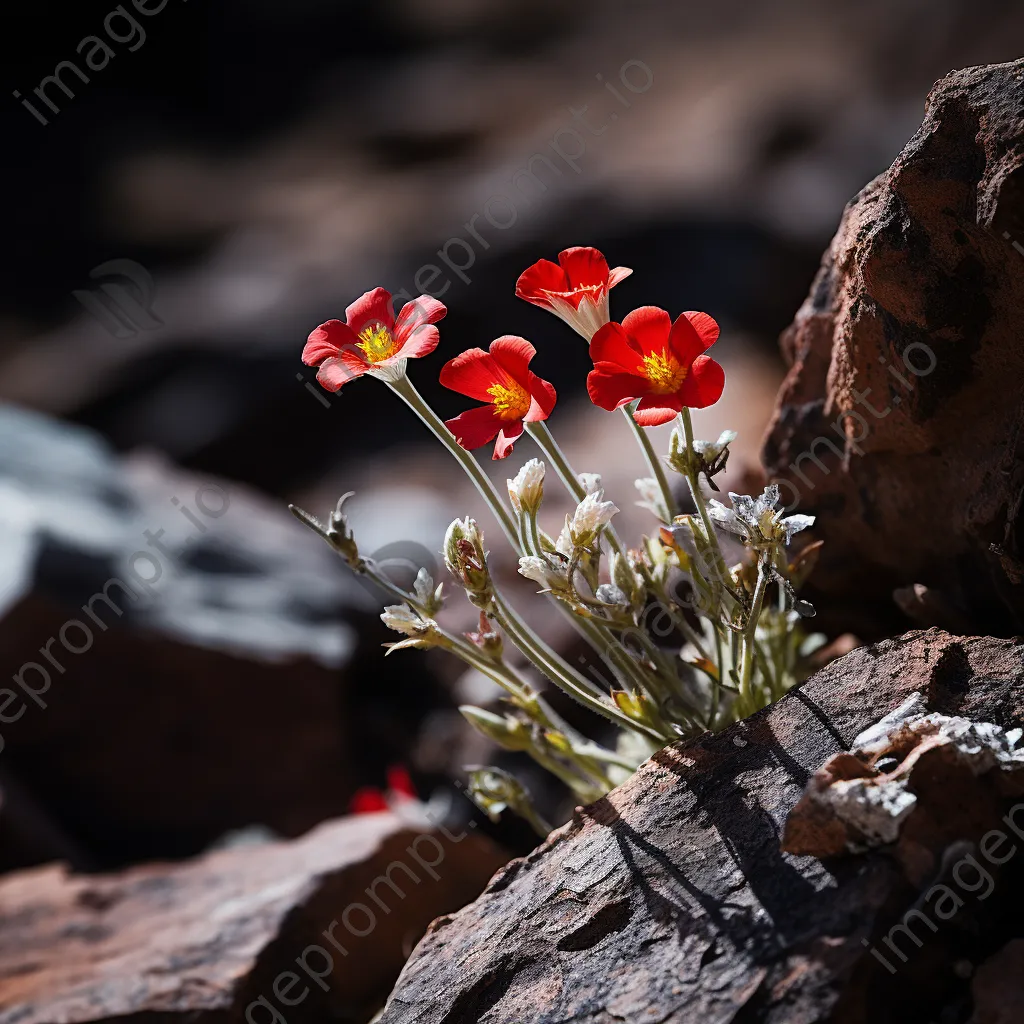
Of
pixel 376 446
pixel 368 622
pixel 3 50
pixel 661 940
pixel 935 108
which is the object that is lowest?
pixel 661 940

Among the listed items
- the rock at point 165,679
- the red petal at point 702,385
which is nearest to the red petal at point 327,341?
the red petal at point 702,385

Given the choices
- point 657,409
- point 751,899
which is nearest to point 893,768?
point 751,899

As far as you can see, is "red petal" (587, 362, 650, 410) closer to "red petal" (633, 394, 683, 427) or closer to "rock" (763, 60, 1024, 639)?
"red petal" (633, 394, 683, 427)

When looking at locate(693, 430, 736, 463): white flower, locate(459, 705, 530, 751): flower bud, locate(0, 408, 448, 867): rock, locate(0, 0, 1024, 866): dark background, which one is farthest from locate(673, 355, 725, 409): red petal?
locate(0, 408, 448, 867): rock

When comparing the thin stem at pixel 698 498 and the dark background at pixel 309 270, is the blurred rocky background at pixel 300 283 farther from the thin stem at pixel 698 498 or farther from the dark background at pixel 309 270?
the thin stem at pixel 698 498

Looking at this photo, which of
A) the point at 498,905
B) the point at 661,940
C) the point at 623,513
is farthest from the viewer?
the point at 623,513

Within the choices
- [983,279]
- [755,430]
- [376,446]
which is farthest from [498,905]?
[376,446]

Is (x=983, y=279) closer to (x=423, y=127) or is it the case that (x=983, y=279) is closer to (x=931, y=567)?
(x=931, y=567)
